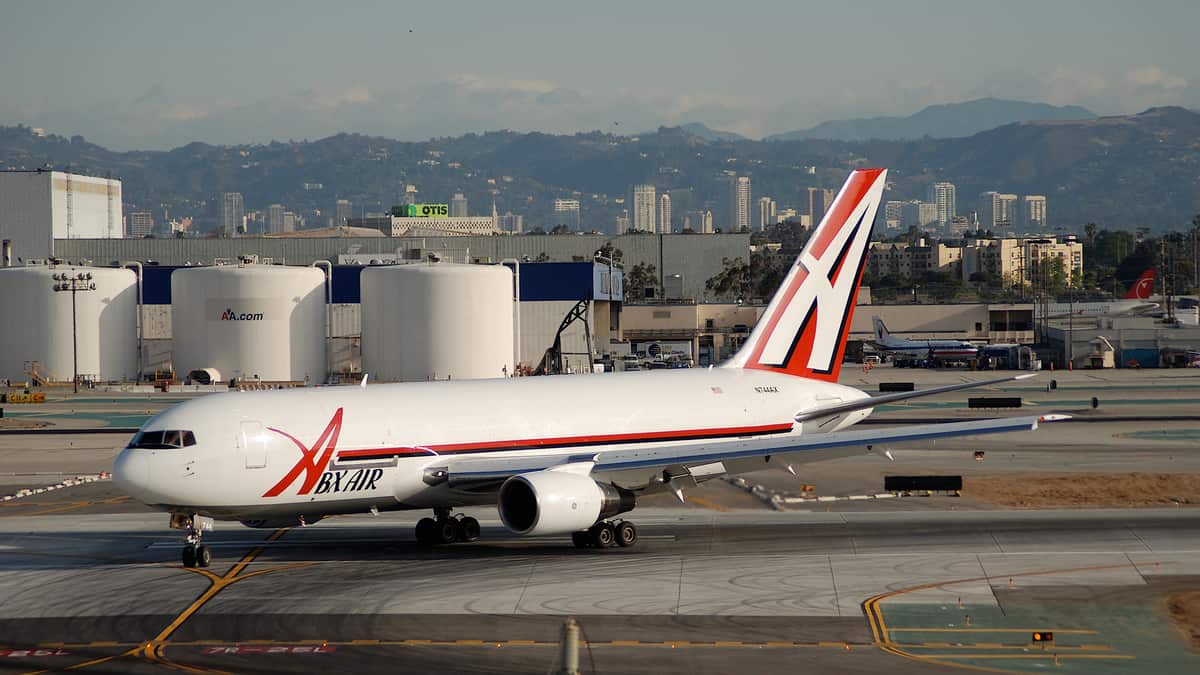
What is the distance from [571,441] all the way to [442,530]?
452 cm

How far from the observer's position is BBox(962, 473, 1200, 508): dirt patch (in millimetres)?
43438

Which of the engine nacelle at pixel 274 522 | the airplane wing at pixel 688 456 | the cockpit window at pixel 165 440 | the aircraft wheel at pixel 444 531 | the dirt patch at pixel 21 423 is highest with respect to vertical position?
the cockpit window at pixel 165 440

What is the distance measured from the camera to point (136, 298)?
4491 inches

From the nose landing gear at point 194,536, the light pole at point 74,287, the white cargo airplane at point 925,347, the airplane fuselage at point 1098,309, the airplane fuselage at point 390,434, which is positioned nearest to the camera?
the airplane fuselage at point 390,434

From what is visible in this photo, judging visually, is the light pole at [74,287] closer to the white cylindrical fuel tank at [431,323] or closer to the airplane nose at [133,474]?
the white cylindrical fuel tank at [431,323]

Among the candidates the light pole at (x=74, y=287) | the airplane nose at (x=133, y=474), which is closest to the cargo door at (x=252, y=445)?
the airplane nose at (x=133, y=474)

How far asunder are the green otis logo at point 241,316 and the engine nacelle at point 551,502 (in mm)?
75433

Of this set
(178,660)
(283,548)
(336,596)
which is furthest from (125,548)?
(178,660)

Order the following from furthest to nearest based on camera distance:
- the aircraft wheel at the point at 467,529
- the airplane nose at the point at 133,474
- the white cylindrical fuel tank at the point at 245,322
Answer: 1. the white cylindrical fuel tank at the point at 245,322
2. the aircraft wheel at the point at 467,529
3. the airplane nose at the point at 133,474

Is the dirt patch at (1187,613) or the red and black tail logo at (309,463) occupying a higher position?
the red and black tail logo at (309,463)

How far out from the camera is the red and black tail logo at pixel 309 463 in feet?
110

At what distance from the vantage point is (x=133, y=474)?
105 ft

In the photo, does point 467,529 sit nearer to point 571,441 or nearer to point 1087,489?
point 571,441

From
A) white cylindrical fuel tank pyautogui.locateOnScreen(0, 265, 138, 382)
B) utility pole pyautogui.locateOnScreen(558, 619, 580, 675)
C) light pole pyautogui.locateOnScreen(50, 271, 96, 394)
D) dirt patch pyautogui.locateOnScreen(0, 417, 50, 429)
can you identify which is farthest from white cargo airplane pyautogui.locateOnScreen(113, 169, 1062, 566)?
white cylindrical fuel tank pyautogui.locateOnScreen(0, 265, 138, 382)
